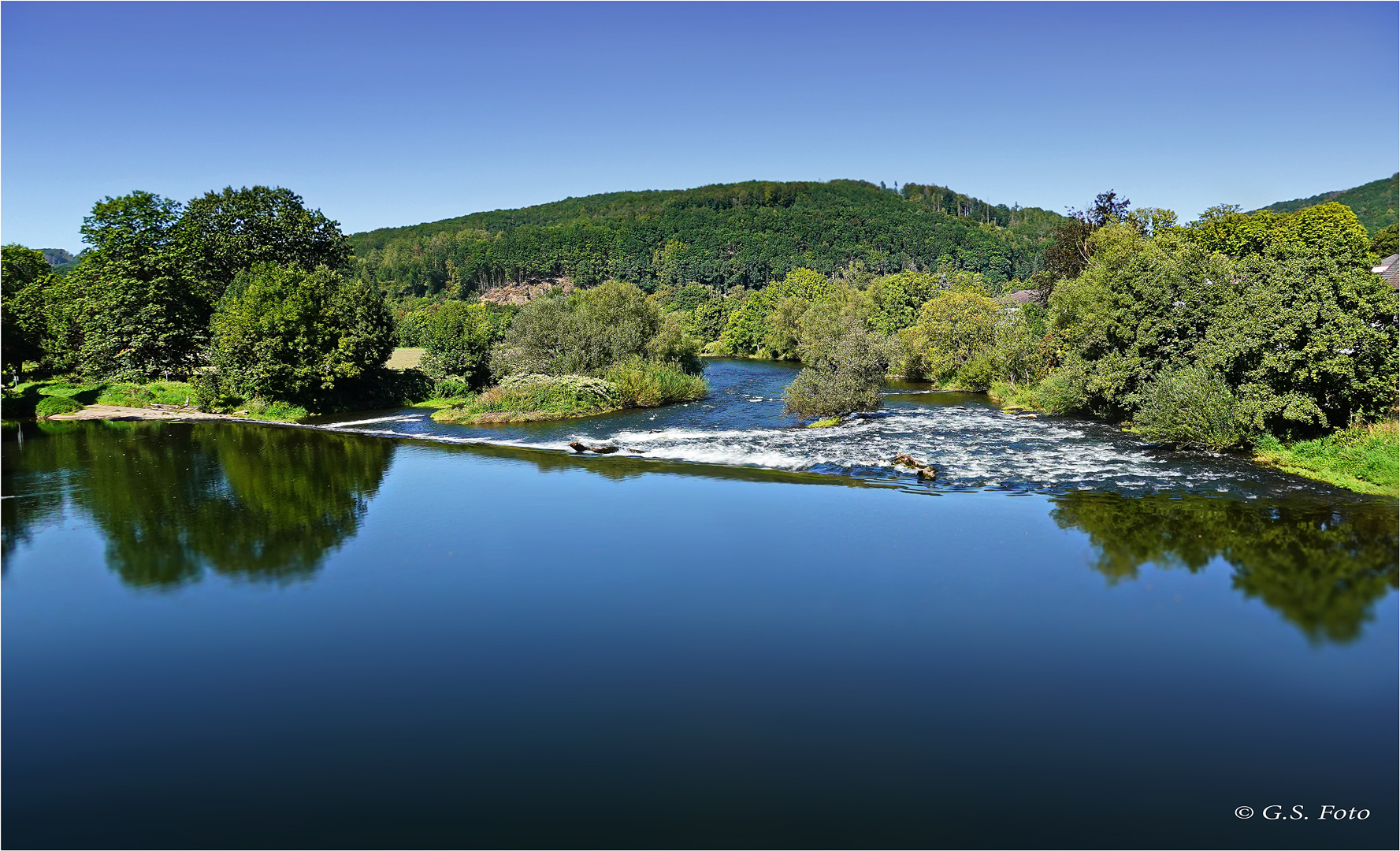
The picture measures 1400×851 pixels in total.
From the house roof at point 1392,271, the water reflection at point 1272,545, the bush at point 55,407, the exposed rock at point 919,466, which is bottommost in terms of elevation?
the water reflection at point 1272,545

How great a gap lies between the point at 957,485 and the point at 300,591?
656 inches

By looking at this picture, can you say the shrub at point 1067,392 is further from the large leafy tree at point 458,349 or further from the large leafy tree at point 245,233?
the large leafy tree at point 245,233

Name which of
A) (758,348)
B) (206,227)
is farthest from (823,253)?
(206,227)

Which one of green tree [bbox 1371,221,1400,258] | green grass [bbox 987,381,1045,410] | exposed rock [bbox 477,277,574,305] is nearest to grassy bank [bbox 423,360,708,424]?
green grass [bbox 987,381,1045,410]

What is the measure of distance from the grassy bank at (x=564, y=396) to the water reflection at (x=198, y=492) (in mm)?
6776

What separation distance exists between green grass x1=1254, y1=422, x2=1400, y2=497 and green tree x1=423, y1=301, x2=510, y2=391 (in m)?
38.9

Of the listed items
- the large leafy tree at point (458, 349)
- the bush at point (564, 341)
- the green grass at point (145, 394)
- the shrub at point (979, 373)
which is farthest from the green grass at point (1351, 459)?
the green grass at point (145, 394)

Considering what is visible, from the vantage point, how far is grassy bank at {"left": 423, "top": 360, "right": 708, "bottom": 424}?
4119 cm

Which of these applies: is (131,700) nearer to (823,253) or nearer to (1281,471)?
(1281,471)

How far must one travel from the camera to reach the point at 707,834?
8.63 m

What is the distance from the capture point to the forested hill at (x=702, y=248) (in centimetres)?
14800

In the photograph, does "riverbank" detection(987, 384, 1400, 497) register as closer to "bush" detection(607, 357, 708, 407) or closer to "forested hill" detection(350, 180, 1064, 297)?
"bush" detection(607, 357, 708, 407)

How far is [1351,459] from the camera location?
74.2ft

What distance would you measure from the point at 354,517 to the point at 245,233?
139 feet
